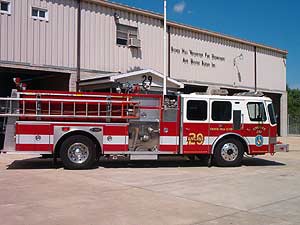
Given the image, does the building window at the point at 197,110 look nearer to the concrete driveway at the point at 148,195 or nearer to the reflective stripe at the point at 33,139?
the concrete driveway at the point at 148,195

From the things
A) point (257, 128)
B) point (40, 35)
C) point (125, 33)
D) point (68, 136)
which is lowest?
point (68, 136)

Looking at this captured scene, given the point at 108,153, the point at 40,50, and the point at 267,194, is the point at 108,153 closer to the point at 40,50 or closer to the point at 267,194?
the point at 267,194

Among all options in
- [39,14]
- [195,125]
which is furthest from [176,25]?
[195,125]

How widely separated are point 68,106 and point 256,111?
6.14 meters

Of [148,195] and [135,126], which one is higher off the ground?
[135,126]

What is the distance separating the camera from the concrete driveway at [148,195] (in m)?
6.86

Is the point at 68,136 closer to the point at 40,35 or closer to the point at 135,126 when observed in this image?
the point at 135,126

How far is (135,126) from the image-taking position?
13.0 meters

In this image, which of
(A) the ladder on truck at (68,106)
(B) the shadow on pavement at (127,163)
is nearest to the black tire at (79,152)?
(A) the ladder on truck at (68,106)

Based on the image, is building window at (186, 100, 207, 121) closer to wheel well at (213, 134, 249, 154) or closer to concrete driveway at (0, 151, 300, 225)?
wheel well at (213, 134, 249, 154)

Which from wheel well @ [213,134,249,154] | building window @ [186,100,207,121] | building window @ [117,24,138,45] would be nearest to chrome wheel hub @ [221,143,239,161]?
wheel well @ [213,134,249,154]

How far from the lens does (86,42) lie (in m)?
20.6

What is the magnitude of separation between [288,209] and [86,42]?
588 inches

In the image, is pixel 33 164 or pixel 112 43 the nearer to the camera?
pixel 33 164
